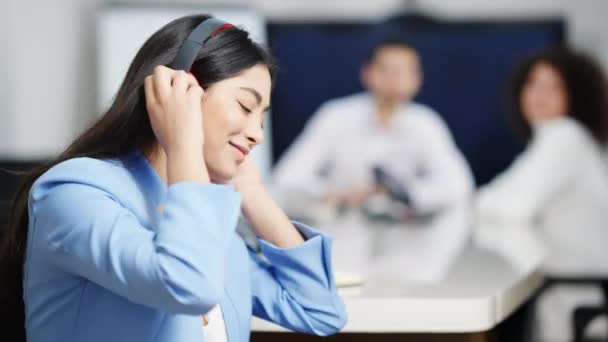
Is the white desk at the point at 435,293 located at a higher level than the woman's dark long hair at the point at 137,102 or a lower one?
lower

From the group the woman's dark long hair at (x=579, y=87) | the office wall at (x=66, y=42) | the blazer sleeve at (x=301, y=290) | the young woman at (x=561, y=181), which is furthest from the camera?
the office wall at (x=66, y=42)

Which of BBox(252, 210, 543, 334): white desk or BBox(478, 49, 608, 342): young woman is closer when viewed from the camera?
BBox(252, 210, 543, 334): white desk

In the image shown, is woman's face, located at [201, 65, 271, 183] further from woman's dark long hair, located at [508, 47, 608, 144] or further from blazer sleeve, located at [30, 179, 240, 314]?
woman's dark long hair, located at [508, 47, 608, 144]

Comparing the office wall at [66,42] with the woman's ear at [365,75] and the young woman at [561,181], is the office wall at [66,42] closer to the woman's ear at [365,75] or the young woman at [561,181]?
the woman's ear at [365,75]

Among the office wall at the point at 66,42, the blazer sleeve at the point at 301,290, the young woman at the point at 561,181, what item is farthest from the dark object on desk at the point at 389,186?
the blazer sleeve at the point at 301,290

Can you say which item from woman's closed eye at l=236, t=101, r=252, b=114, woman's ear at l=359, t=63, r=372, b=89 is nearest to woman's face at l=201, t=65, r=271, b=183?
woman's closed eye at l=236, t=101, r=252, b=114

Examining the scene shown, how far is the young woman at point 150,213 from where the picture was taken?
905 mm

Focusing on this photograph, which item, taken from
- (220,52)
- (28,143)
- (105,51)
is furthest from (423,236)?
(28,143)

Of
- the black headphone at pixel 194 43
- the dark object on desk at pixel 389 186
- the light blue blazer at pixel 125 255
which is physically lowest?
the dark object on desk at pixel 389 186

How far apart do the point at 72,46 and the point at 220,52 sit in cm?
392

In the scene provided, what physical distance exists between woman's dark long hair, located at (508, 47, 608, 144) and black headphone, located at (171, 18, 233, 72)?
108 inches

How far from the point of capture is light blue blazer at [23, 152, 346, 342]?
2.94ft

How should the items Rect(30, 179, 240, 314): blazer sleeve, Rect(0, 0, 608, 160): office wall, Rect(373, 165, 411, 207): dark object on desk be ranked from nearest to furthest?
1. Rect(30, 179, 240, 314): blazer sleeve
2. Rect(373, 165, 411, 207): dark object on desk
3. Rect(0, 0, 608, 160): office wall

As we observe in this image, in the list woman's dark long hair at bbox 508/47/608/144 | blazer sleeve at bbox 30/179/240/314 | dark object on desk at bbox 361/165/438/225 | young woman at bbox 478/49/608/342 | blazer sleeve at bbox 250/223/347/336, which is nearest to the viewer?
blazer sleeve at bbox 30/179/240/314
